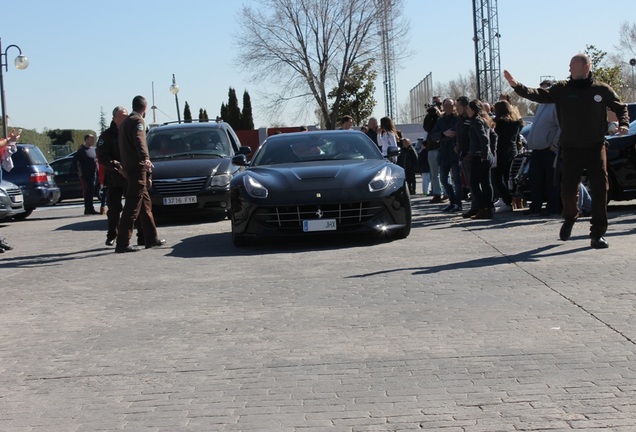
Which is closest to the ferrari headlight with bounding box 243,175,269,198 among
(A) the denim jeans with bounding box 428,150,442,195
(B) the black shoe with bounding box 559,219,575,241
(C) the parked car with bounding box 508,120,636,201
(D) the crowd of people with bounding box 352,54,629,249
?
(D) the crowd of people with bounding box 352,54,629,249

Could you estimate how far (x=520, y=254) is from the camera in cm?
1003

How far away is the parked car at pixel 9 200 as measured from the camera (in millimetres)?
18406

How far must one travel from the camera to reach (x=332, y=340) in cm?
634

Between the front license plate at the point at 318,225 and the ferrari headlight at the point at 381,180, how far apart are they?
0.62 meters

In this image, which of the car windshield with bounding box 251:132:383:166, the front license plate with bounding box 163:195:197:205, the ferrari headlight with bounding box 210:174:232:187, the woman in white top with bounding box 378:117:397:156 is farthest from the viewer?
the woman in white top with bounding box 378:117:397:156

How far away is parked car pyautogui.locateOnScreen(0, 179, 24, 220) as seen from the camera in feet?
60.4

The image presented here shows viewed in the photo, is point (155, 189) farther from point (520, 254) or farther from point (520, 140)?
point (520, 254)

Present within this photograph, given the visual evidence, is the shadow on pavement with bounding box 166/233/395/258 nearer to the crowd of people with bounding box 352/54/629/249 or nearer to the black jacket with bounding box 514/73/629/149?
the crowd of people with bounding box 352/54/629/249

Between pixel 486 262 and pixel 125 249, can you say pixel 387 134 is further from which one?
pixel 486 262

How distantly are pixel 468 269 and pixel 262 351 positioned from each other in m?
3.51

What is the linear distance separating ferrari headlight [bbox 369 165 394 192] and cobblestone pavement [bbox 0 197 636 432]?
2.51 ft

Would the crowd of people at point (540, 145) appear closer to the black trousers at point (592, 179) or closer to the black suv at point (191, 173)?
the black trousers at point (592, 179)

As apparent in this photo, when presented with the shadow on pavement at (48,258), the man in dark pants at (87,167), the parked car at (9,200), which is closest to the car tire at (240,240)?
the shadow on pavement at (48,258)

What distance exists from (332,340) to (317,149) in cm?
699
